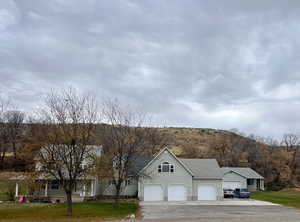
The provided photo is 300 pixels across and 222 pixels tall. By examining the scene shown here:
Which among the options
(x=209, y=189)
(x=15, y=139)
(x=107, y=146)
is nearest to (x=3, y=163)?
(x=15, y=139)

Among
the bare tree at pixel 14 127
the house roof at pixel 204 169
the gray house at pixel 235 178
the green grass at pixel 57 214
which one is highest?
the bare tree at pixel 14 127

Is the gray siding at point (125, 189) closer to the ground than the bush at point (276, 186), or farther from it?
farther from it

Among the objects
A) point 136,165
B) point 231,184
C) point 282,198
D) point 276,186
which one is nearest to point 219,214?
point 136,165

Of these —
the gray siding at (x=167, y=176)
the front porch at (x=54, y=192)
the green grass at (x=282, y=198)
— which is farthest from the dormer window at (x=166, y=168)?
the green grass at (x=282, y=198)

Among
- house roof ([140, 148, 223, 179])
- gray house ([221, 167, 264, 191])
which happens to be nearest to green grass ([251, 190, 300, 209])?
gray house ([221, 167, 264, 191])

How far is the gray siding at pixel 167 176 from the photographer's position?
4000cm

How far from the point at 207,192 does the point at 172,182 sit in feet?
15.2

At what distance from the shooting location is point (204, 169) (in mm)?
43469

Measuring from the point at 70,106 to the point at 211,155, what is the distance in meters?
52.1

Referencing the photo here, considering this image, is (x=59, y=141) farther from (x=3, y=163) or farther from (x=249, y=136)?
(x=249, y=136)

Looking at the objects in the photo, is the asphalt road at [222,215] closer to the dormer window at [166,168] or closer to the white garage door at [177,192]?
the white garage door at [177,192]

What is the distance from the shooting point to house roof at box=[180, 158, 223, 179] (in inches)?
1640

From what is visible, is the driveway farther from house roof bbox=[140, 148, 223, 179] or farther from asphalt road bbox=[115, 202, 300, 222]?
house roof bbox=[140, 148, 223, 179]

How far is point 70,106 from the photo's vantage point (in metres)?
25.9
